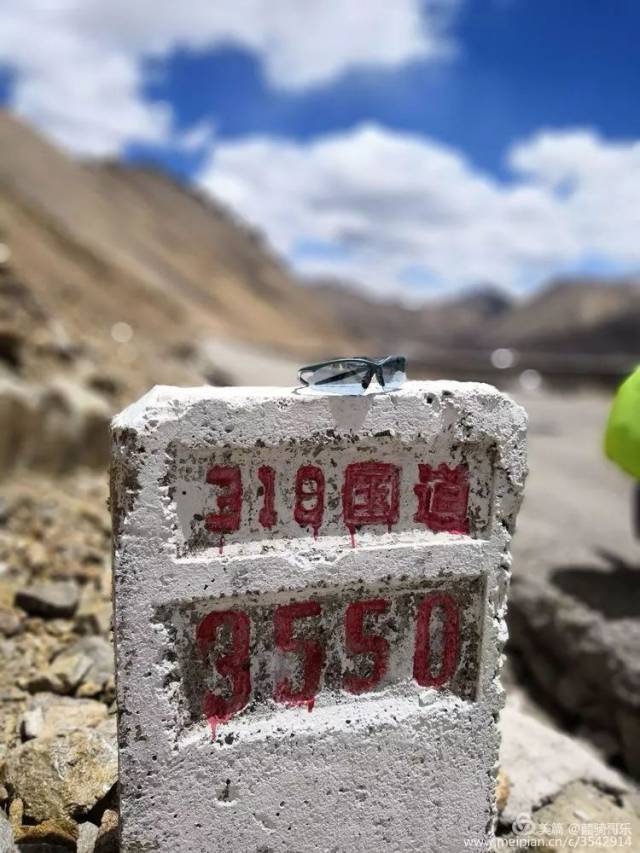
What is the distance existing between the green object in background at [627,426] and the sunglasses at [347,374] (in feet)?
5.63

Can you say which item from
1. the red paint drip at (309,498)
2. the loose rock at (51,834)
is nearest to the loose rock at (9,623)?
the loose rock at (51,834)

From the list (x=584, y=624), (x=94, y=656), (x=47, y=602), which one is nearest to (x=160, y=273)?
(x=584, y=624)

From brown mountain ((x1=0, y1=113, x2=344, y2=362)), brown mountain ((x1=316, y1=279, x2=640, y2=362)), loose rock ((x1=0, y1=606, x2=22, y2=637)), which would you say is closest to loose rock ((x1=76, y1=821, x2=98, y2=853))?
loose rock ((x1=0, y1=606, x2=22, y2=637))

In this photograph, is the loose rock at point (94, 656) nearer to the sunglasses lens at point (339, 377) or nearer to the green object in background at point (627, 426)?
the sunglasses lens at point (339, 377)

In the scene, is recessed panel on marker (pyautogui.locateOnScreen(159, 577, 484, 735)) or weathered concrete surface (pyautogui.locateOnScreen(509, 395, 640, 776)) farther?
weathered concrete surface (pyautogui.locateOnScreen(509, 395, 640, 776))

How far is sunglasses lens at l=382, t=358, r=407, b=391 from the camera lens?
6.64ft

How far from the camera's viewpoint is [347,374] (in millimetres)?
1989

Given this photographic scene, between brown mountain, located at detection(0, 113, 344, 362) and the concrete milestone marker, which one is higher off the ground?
brown mountain, located at detection(0, 113, 344, 362)

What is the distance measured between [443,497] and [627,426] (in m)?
1.61

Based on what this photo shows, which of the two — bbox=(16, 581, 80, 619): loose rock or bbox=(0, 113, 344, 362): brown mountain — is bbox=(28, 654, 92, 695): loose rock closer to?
bbox=(16, 581, 80, 619): loose rock

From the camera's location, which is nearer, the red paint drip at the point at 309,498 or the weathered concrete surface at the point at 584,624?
the red paint drip at the point at 309,498

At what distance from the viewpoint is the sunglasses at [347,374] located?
78.2 inches

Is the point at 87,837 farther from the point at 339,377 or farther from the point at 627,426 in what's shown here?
the point at 627,426

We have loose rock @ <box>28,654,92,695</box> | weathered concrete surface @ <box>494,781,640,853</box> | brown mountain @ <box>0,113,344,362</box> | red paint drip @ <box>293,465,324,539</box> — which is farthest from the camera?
brown mountain @ <box>0,113,344,362</box>
